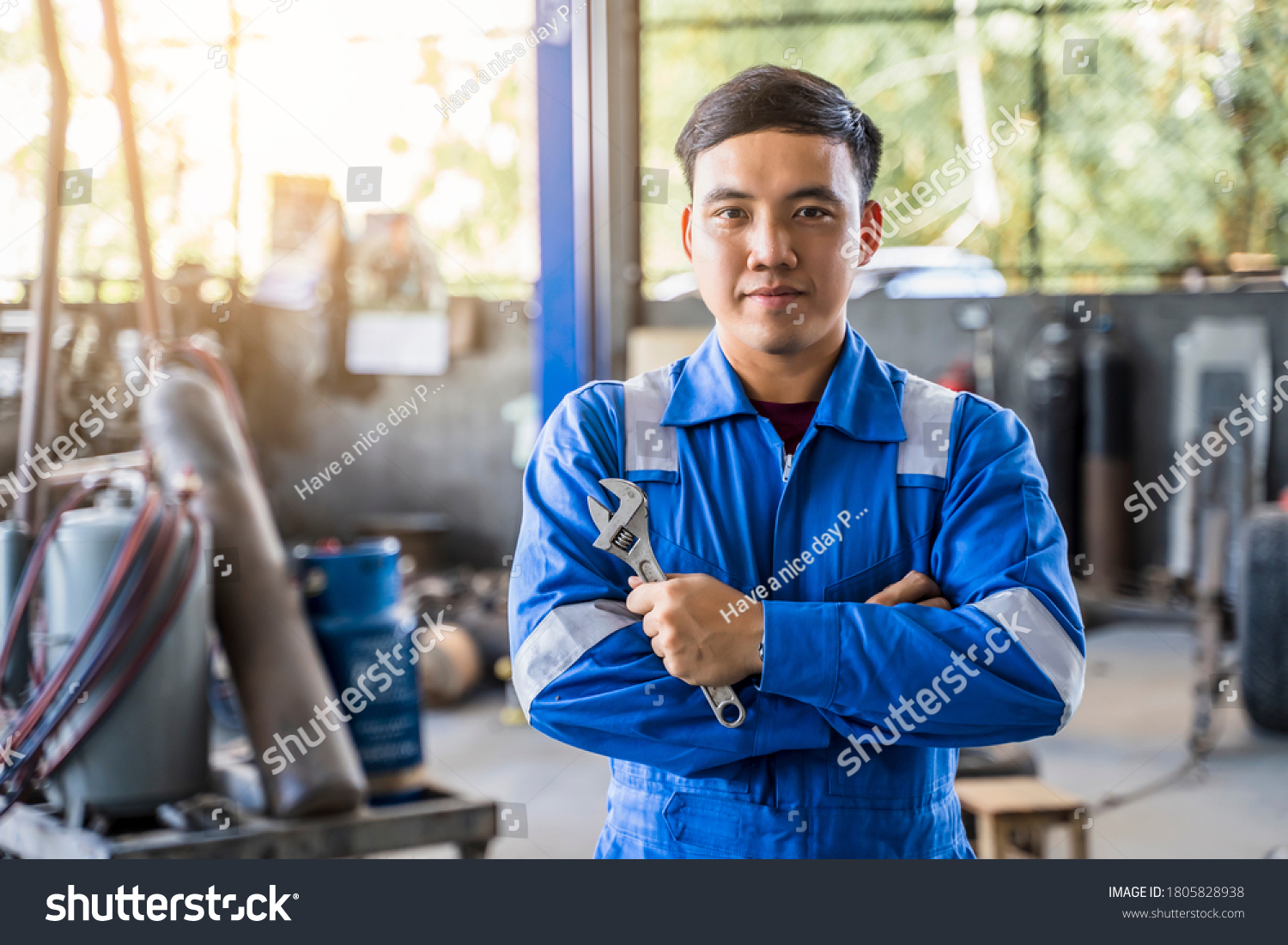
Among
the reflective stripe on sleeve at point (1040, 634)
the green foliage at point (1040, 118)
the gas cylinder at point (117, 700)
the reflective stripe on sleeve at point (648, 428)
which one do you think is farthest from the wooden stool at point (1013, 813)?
the green foliage at point (1040, 118)

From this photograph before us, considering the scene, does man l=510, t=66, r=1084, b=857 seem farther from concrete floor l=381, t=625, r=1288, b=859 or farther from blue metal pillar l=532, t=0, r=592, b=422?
blue metal pillar l=532, t=0, r=592, b=422

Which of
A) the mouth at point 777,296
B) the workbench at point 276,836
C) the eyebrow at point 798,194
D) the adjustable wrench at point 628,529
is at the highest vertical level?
the eyebrow at point 798,194

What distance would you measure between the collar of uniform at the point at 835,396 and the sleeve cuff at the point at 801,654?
0.27 meters

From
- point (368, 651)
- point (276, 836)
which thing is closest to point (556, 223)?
point (368, 651)

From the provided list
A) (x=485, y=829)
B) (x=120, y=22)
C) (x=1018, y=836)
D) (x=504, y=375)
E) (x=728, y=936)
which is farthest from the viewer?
(x=504, y=375)

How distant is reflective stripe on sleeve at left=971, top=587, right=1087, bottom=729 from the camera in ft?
4.42

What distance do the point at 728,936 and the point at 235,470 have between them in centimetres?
219

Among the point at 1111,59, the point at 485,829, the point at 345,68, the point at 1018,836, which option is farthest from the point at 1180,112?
the point at 485,829

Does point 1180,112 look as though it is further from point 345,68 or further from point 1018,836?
point 1018,836

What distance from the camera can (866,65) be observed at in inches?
279

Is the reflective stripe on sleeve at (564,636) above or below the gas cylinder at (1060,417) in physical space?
below

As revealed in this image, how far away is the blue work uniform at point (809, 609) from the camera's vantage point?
4.40 ft

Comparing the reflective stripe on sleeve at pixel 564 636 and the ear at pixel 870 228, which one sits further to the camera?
the ear at pixel 870 228

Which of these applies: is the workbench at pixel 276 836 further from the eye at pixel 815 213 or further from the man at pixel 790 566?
the eye at pixel 815 213
